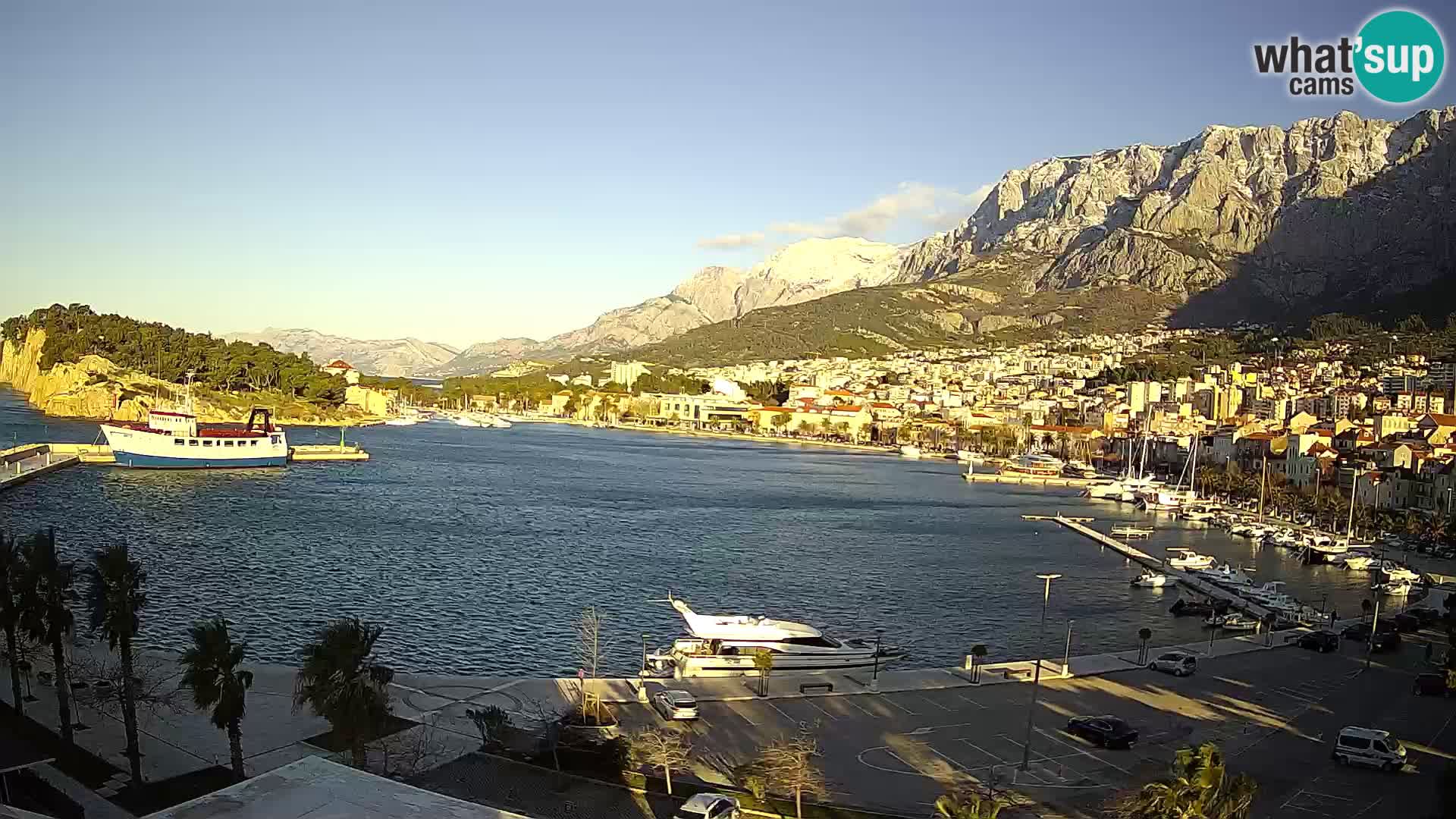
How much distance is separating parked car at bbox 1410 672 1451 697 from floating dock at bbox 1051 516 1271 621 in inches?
333

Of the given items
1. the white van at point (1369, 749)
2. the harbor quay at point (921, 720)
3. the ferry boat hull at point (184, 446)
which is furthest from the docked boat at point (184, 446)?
the white van at point (1369, 749)

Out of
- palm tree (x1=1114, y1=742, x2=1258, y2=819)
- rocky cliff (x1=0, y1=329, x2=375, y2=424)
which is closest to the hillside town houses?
palm tree (x1=1114, y1=742, x2=1258, y2=819)

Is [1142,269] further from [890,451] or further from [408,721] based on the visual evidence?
[408,721]

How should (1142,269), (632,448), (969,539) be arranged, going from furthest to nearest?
(1142,269) → (632,448) → (969,539)

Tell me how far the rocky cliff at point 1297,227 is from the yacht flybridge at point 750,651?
464ft

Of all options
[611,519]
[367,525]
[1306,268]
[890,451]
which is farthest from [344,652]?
[1306,268]

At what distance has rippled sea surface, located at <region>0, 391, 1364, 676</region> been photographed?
25.4 m

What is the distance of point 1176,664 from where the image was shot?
70.1ft

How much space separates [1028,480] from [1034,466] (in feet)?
18.4

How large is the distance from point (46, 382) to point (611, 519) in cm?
7618

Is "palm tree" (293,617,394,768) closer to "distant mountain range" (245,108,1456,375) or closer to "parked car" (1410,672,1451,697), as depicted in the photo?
"parked car" (1410,672,1451,697)

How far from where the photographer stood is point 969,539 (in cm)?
4528

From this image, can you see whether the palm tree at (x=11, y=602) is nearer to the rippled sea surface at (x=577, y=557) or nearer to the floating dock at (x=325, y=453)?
the rippled sea surface at (x=577, y=557)

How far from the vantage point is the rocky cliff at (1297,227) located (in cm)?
14850
